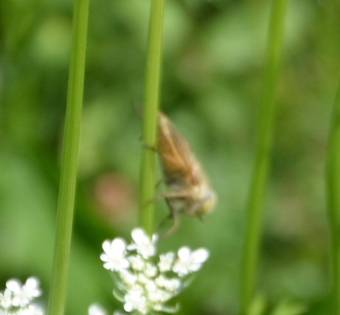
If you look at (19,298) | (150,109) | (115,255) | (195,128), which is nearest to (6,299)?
(19,298)

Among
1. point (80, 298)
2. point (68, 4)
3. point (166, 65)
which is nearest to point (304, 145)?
point (166, 65)

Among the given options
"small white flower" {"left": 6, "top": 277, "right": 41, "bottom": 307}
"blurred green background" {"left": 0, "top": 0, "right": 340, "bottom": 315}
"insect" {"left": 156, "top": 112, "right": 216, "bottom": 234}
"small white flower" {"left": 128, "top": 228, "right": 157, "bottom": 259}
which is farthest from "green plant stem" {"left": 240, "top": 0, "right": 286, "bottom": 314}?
"blurred green background" {"left": 0, "top": 0, "right": 340, "bottom": 315}

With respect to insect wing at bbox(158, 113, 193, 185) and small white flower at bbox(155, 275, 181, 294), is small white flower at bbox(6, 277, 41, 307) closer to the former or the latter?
small white flower at bbox(155, 275, 181, 294)

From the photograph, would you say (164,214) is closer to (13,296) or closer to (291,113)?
(291,113)

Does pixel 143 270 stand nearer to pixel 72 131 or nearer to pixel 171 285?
pixel 171 285

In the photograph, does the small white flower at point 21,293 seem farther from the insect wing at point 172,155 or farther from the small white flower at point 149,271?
the insect wing at point 172,155

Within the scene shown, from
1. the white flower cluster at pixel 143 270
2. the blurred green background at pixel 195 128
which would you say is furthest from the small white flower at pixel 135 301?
the blurred green background at pixel 195 128
